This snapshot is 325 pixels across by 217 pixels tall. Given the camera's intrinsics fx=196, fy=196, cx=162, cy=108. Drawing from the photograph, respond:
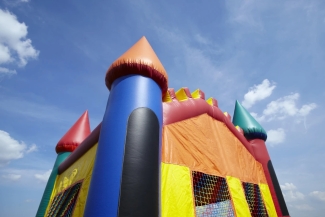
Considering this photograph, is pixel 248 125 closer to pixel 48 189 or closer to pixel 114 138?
pixel 114 138

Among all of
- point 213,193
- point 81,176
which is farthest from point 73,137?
point 213,193

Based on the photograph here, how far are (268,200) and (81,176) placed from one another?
3.53m

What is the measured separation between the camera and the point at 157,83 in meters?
2.42

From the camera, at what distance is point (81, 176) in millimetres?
3016

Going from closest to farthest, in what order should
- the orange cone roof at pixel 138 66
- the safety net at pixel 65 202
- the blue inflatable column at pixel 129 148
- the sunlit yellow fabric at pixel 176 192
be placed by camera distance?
the blue inflatable column at pixel 129 148
the sunlit yellow fabric at pixel 176 192
the orange cone roof at pixel 138 66
the safety net at pixel 65 202

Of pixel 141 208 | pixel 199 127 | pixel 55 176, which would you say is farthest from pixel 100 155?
pixel 55 176

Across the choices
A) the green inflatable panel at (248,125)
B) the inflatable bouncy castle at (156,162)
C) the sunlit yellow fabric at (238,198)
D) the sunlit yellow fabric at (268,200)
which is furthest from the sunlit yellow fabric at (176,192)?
the green inflatable panel at (248,125)

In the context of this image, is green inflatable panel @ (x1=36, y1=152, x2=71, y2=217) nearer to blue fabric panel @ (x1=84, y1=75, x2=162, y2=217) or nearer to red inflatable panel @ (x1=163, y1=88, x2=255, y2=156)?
blue fabric panel @ (x1=84, y1=75, x2=162, y2=217)

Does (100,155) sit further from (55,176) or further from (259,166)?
(259,166)

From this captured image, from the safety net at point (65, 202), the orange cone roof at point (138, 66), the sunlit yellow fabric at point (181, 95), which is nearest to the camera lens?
the orange cone roof at point (138, 66)

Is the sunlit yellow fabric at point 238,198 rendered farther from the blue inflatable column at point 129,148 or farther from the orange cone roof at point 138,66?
the orange cone roof at point 138,66

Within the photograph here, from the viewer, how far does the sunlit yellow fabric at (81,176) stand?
2555 mm

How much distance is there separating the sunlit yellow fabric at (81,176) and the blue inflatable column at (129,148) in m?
1.06

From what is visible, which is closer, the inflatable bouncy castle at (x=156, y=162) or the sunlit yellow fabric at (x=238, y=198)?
the inflatable bouncy castle at (x=156, y=162)
